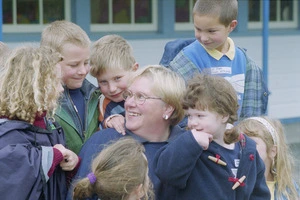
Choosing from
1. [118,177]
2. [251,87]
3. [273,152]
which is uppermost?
[251,87]

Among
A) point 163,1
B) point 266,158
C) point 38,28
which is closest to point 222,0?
point 266,158

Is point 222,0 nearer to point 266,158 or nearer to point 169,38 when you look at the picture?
Answer: point 266,158

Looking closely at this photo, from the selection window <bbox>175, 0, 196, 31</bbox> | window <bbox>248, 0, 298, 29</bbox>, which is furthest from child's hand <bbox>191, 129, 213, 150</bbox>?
window <bbox>248, 0, 298, 29</bbox>

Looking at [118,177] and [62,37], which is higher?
[62,37]

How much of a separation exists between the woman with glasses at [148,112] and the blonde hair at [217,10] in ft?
2.56

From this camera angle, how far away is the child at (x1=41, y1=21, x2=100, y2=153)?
382 centimetres

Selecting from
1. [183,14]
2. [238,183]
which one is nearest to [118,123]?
[238,183]

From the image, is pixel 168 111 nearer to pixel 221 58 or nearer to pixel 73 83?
pixel 73 83

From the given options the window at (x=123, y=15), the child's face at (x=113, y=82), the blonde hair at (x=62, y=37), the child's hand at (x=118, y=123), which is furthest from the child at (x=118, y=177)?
the window at (x=123, y=15)

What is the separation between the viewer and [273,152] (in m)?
4.08

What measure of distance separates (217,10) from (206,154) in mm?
1263

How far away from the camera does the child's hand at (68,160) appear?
3412 millimetres

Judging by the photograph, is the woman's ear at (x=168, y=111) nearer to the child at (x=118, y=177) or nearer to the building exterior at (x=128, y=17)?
the child at (x=118, y=177)

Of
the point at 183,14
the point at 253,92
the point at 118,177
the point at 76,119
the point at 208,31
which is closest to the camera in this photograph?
the point at 118,177
